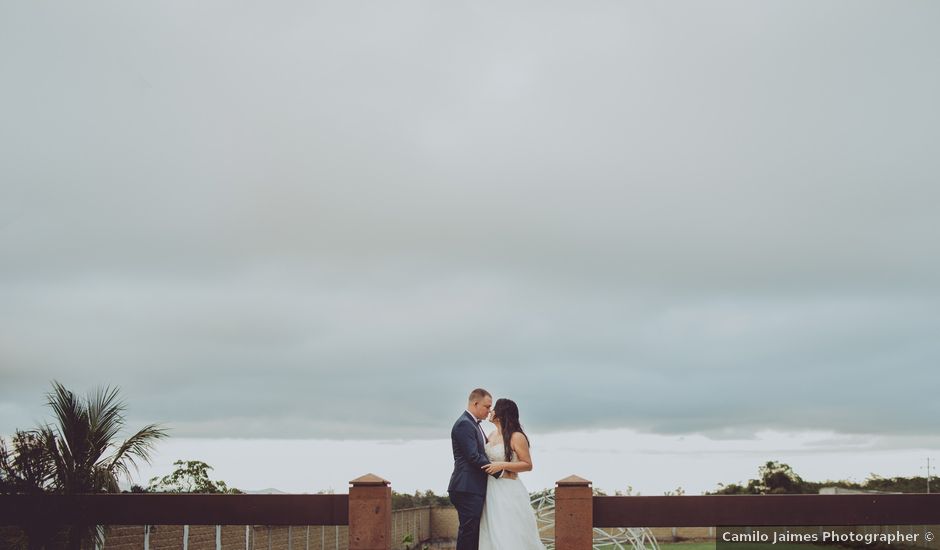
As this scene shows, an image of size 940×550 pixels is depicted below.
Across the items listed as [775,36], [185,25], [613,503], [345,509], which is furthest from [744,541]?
[185,25]

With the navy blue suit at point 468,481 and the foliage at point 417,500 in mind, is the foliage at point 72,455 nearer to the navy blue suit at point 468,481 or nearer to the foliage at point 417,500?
the navy blue suit at point 468,481

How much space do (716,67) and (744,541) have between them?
640 centimetres

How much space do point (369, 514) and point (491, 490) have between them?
1.25 meters

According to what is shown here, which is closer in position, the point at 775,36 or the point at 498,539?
the point at 498,539

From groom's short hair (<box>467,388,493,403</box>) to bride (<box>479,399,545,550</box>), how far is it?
18 cm

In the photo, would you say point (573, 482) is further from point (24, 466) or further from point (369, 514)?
point (24, 466)

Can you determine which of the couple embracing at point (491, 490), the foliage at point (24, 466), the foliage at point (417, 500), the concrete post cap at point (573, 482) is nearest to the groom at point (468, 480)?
the couple embracing at point (491, 490)

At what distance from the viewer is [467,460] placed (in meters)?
7.37

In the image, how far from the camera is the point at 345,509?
6.72 meters

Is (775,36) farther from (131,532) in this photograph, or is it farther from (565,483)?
(131,532)

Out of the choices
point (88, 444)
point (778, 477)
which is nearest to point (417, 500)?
point (778, 477)

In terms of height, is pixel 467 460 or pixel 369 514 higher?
pixel 467 460

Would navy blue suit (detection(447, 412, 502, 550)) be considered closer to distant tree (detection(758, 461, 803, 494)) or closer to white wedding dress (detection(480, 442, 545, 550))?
white wedding dress (detection(480, 442, 545, 550))

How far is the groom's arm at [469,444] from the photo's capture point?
7328 mm
